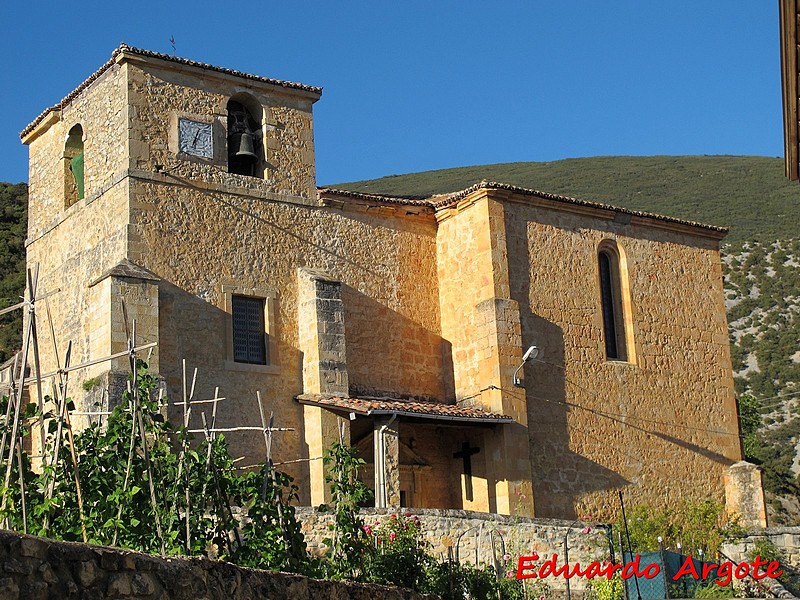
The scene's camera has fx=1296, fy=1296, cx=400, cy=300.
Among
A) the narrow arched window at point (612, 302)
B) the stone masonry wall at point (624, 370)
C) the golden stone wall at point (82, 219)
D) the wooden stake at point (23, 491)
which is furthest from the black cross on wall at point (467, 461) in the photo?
the wooden stake at point (23, 491)

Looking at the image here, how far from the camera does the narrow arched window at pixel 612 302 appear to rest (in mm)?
25266

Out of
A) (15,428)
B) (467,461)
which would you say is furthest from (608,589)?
(15,428)

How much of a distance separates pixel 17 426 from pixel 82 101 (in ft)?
44.7

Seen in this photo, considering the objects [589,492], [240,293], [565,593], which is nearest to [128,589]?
[565,593]

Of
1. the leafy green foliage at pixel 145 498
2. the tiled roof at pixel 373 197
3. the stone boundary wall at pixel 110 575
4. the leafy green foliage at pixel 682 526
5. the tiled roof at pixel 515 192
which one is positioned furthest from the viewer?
the tiled roof at pixel 515 192

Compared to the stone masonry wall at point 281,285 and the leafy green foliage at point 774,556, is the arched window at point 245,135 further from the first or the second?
the leafy green foliage at point 774,556

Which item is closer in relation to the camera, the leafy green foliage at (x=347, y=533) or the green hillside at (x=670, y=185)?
the leafy green foliage at (x=347, y=533)

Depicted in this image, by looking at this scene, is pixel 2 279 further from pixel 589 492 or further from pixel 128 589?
pixel 128 589

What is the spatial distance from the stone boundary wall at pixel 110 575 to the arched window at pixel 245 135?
14379 millimetres

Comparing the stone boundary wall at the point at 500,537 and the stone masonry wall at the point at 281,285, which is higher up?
the stone masonry wall at the point at 281,285

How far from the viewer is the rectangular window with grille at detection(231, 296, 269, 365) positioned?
21.9m

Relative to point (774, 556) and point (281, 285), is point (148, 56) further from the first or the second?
point (774, 556)

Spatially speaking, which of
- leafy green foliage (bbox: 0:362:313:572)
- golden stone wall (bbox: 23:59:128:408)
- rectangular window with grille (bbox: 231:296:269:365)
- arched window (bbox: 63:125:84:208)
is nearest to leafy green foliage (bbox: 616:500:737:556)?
rectangular window with grille (bbox: 231:296:269:365)

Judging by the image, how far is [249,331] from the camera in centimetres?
2212
